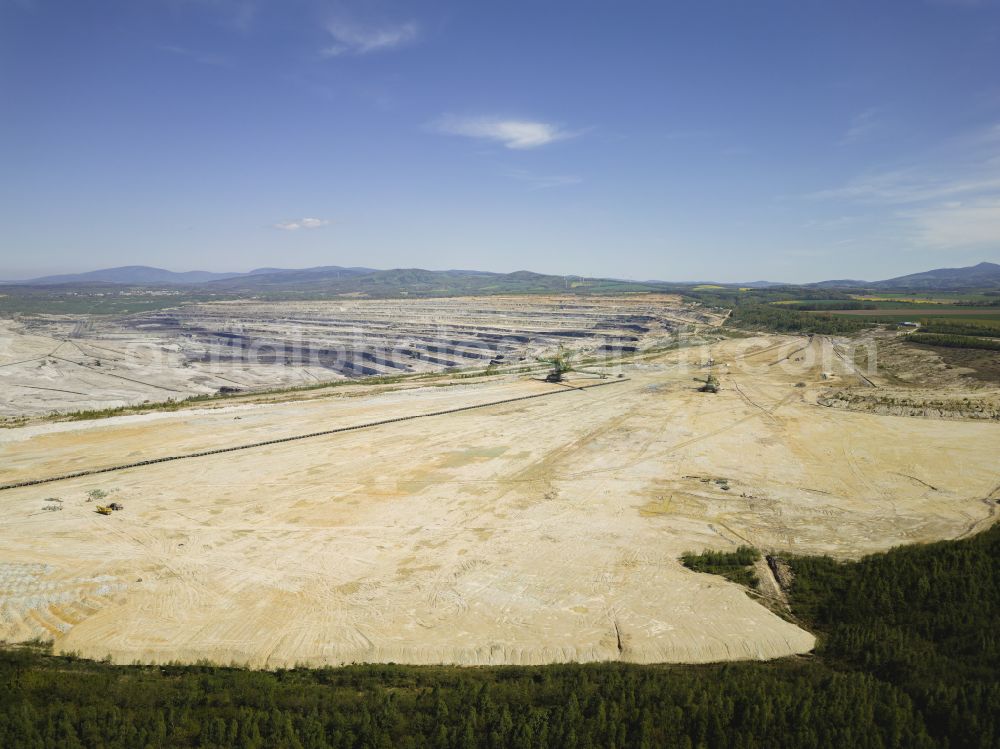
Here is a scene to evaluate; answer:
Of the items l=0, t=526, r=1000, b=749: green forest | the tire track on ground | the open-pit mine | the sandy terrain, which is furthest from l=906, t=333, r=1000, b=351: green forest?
l=0, t=526, r=1000, b=749: green forest

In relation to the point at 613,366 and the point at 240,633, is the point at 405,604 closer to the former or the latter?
the point at 240,633

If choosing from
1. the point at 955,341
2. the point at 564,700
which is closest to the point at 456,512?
the point at 564,700

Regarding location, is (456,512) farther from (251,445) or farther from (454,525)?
(251,445)

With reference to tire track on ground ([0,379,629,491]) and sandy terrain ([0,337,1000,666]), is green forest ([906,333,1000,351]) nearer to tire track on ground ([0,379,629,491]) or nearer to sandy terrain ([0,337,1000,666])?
sandy terrain ([0,337,1000,666])

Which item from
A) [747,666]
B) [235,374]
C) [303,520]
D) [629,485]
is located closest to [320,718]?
[747,666]

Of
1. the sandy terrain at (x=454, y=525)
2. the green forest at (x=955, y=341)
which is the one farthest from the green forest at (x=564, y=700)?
the green forest at (x=955, y=341)
